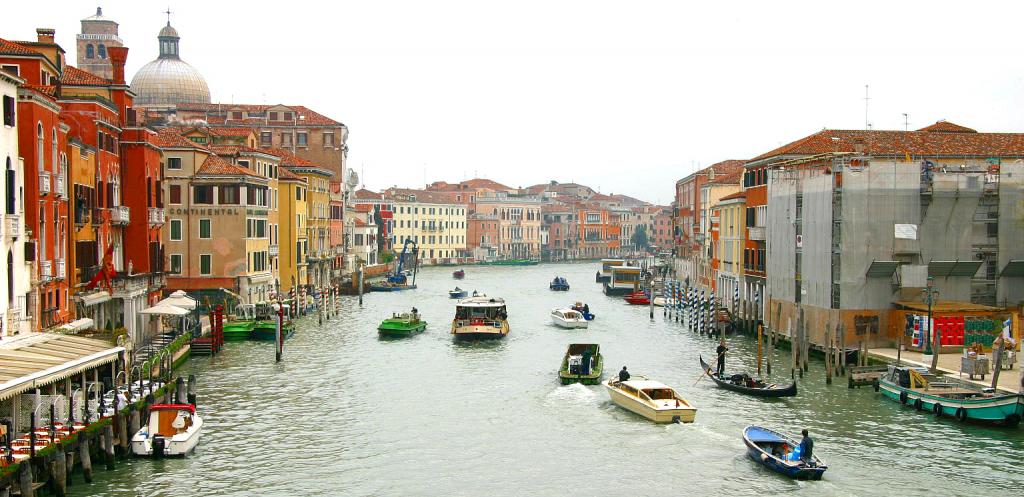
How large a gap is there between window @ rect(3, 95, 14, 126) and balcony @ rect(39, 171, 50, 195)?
1639 mm

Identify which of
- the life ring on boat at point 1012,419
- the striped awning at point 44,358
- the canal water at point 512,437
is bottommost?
the canal water at point 512,437

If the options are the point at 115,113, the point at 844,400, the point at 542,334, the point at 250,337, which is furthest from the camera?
the point at 542,334

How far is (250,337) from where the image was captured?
36.7 meters

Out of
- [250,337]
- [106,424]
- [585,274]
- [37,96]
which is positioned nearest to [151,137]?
[250,337]

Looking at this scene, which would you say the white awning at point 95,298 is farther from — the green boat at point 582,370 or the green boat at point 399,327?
the green boat at point 399,327

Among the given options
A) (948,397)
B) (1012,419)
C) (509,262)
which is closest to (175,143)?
(948,397)

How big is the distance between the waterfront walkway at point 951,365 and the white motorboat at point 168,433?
15114mm

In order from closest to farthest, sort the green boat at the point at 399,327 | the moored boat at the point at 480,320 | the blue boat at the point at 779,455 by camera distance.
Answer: the blue boat at the point at 779,455
the moored boat at the point at 480,320
the green boat at the point at 399,327

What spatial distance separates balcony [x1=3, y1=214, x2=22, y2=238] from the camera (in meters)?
20.2

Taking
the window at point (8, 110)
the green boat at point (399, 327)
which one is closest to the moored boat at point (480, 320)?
the green boat at point (399, 327)

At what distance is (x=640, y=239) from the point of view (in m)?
140

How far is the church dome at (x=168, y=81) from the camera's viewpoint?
73.3 m

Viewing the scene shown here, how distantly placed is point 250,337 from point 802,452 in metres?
22.8

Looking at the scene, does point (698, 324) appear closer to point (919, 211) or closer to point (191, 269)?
point (919, 211)
